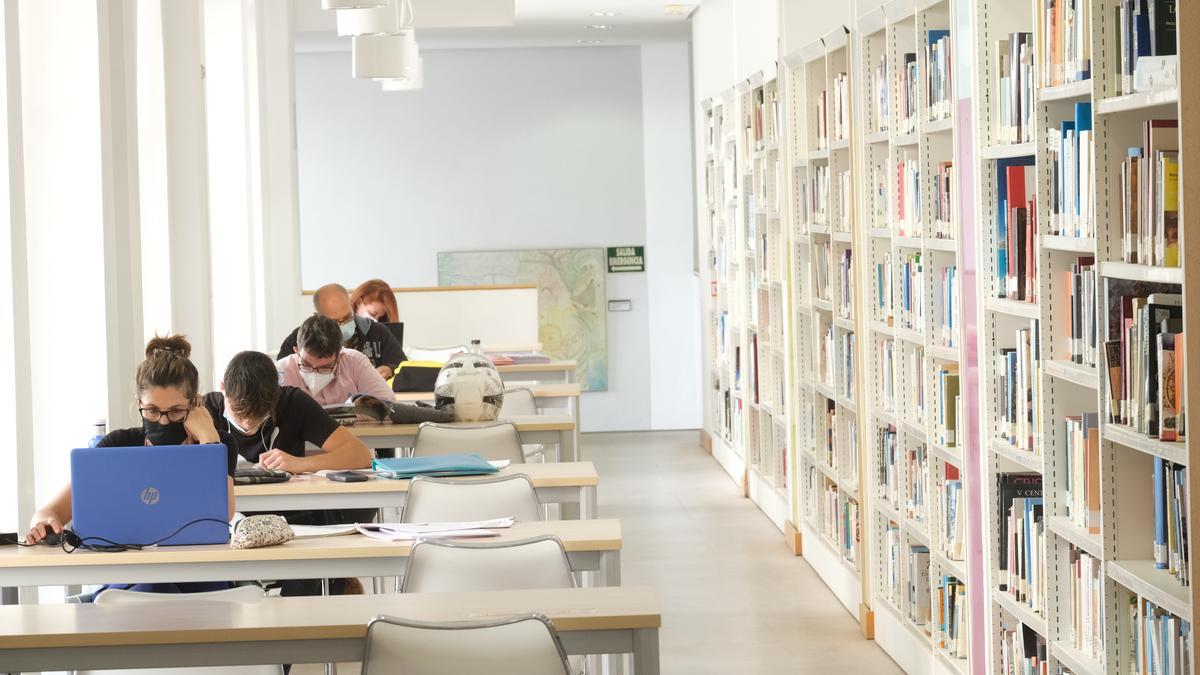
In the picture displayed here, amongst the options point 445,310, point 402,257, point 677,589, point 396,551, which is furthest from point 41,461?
point 402,257

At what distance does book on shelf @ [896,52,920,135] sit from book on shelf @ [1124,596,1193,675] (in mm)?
2381

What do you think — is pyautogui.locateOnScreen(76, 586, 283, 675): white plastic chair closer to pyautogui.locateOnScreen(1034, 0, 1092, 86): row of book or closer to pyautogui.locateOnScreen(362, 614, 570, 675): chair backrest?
pyautogui.locateOnScreen(362, 614, 570, 675): chair backrest

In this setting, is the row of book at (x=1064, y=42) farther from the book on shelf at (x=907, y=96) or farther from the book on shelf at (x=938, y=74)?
the book on shelf at (x=907, y=96)

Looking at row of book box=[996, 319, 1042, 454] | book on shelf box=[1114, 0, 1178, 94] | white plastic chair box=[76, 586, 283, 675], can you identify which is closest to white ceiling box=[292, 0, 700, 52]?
row of book box=[996, 319, 1042, 454]

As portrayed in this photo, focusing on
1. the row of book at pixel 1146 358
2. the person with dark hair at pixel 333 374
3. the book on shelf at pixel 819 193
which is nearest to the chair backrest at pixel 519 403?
the person with dark hair at pixel 333 374

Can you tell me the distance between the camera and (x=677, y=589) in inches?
278

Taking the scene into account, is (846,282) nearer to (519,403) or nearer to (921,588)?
(921,588)

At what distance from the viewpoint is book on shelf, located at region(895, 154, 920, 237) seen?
5.28 metres

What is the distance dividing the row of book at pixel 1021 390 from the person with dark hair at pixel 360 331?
504cm

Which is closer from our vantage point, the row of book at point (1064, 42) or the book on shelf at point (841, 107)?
the row of book at point (1064, 42)

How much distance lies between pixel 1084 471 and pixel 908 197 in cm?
196

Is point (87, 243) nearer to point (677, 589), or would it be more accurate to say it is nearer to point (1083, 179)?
point (677, 589)

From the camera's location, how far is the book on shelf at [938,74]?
15.9 feet

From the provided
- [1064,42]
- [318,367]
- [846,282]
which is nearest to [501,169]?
[318,367]
